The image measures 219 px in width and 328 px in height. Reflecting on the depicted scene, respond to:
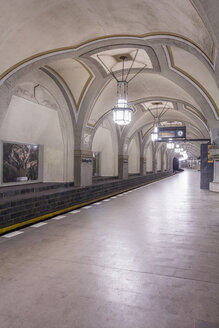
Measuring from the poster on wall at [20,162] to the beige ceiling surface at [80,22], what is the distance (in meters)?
3.62

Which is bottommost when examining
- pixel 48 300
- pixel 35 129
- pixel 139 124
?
pixel 48 300

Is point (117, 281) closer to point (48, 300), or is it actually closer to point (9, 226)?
point (48, 300)

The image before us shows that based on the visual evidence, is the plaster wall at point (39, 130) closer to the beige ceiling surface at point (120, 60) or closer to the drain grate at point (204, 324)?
the beige ceiling surface at point (120, 60)

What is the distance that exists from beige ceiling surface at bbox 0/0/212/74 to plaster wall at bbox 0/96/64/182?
2643 mm

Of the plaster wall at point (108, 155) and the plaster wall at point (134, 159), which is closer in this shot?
the plaster wall at point (108, 155)

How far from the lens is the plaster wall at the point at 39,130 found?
8352mm

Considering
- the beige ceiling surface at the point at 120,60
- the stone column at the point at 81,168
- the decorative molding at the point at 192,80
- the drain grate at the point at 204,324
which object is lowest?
the drain grate at the point at 204,324

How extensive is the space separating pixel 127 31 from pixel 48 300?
5.44 meters

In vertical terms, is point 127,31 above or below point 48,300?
above

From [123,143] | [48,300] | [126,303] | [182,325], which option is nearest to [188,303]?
[182,325]

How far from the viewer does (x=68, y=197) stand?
28.0 feet

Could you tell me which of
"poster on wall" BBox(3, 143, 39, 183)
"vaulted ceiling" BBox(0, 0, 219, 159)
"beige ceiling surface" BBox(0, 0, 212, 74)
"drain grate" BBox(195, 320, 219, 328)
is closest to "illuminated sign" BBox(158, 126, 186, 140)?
"vaulted ceiling" BBox(0, 0, 219, 159)

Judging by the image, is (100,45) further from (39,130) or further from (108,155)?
(108,155)

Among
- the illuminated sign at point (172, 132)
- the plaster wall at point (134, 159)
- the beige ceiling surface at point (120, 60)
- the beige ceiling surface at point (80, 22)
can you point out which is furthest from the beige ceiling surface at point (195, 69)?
the plaster wall at point (134, 159)
